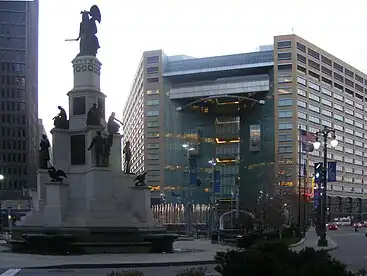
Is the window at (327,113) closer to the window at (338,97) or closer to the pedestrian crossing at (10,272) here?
the window at (338,97)

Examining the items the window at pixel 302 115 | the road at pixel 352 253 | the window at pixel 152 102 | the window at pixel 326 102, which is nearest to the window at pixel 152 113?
the window at pixel 152 102

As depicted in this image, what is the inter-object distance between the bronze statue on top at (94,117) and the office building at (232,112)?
126157 mm

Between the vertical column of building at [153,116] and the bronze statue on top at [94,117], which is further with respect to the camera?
the vertical column of building at [153,116]

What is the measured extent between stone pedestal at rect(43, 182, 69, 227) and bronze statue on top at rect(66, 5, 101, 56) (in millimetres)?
8509

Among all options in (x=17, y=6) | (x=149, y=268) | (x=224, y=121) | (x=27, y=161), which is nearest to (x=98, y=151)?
(x=149, y=268)

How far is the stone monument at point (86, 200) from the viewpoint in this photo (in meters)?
31.6

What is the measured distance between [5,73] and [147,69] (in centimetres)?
4245

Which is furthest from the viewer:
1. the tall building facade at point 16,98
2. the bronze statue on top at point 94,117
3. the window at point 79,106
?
the tall building facade at point 16,98

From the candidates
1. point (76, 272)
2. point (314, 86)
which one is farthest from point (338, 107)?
point (76, 272)

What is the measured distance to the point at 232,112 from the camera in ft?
574

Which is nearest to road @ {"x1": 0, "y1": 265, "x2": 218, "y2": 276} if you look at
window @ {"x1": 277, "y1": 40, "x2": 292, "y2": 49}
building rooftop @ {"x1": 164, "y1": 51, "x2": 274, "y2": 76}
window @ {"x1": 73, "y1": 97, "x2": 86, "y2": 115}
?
window @ {"x1": 73, "y1": 97, "x2": 86, "y2": 115}

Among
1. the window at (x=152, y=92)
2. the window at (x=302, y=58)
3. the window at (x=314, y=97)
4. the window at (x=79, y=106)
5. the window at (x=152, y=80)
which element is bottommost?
the window at (x=79, y=106)

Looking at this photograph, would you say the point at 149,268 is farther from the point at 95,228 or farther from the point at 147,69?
the point at 147,69

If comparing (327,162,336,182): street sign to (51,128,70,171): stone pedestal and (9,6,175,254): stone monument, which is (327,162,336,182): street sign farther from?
(51,128,70,171): stone pedestal
